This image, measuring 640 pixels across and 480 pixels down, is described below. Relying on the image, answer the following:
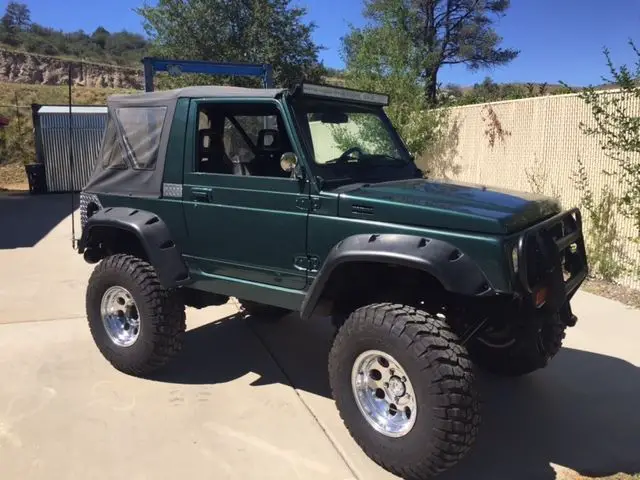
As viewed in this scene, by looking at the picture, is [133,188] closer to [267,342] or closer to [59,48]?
[267,342]

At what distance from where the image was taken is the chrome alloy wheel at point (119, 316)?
431 centimetres

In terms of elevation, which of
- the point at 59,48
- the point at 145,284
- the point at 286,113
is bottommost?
the point at 145,284

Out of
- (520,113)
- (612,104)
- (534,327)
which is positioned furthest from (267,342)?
(520,113)

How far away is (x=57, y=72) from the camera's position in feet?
161

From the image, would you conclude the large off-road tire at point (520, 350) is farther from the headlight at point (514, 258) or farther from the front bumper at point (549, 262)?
the headlight at point (514, 258)

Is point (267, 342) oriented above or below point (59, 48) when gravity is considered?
below

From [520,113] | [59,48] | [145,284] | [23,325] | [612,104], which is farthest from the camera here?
[59,48]

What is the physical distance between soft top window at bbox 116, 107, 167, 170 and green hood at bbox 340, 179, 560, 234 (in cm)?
158

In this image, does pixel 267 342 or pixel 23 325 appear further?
pixel 23 325

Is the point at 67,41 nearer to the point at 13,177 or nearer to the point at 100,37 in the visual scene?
the point at 100,37

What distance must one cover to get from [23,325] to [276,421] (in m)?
3.06

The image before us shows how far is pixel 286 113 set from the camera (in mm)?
3555

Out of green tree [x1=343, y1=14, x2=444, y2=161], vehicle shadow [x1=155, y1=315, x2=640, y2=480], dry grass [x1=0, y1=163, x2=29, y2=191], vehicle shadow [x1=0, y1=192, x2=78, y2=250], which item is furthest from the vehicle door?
dry grass [x1=0, y1=163, x2=29, y2=191]

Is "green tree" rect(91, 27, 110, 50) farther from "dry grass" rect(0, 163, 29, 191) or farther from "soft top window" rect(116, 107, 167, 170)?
"soft top window" rect(116, 107, 167, 170)
